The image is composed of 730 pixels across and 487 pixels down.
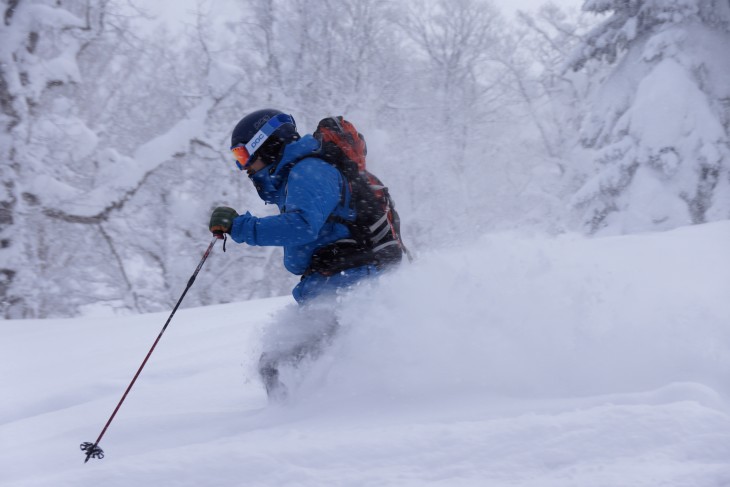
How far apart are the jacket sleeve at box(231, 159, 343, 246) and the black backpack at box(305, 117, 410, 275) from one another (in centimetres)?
15

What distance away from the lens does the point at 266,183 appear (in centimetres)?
343

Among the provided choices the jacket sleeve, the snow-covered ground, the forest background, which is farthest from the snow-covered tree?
the jacket sleeve

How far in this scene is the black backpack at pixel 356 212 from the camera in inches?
131

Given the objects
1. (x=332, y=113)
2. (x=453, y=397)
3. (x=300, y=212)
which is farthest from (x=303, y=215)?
(x=332, y=113)

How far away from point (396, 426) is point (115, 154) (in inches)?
551

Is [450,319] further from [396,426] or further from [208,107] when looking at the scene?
[208,107]

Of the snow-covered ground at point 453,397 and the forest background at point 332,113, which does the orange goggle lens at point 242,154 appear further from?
the forest background at point 332,113

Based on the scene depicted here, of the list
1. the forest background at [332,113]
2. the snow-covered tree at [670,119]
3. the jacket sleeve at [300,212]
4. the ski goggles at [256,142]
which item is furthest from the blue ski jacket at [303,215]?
the snow-covered tree at [670,119]

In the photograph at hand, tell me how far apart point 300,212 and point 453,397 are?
1156mm

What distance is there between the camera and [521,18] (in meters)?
26.2

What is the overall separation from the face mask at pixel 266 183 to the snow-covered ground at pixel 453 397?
71cm

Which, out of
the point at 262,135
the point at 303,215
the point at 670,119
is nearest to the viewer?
the point at 303,215

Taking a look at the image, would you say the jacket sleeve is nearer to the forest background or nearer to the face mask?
the face mask

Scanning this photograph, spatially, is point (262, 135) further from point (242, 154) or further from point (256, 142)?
point (242, 154)
